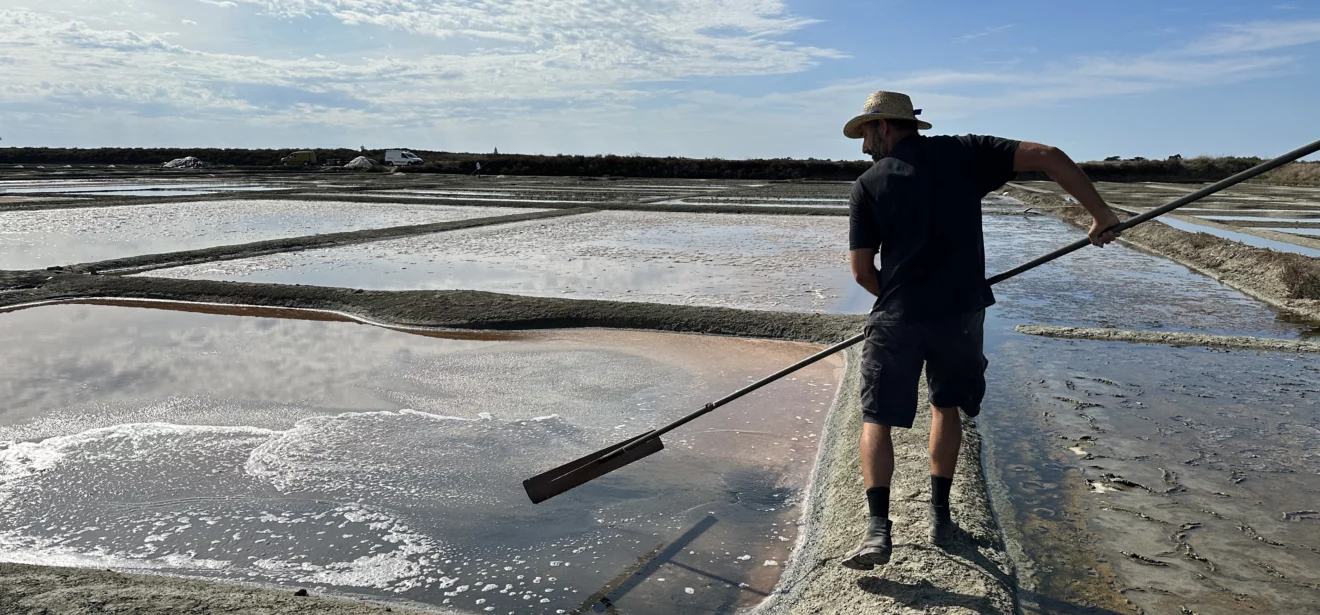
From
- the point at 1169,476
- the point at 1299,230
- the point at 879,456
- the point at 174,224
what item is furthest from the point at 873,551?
the point at 174,224

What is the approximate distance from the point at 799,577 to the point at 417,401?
8.17 feet

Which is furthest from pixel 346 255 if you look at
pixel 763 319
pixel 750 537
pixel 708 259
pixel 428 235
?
pixel 750 537

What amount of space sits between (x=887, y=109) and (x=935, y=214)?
33cm

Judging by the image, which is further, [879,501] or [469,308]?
[469,308]

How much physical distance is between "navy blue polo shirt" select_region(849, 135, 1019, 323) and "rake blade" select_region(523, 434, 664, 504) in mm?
1149

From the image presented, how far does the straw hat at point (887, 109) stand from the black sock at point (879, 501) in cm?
101

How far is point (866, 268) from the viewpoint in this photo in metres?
2.48

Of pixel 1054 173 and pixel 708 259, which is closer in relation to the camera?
pixel 1054 173

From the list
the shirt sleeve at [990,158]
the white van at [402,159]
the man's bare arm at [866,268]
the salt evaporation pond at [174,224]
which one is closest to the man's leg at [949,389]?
the man's bare arm at [866,268]

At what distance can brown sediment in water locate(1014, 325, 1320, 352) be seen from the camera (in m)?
5.45

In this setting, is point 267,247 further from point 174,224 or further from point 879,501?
point 879,501

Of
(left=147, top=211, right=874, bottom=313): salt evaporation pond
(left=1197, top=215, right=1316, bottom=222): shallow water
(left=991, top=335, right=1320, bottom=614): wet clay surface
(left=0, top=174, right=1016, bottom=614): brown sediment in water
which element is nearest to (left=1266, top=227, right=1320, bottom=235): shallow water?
(left=1197, top=215, right=1316, bottom=222): shallow water

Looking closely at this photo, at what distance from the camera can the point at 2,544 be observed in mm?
2828

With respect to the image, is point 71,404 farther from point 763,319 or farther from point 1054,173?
point 1054,173
